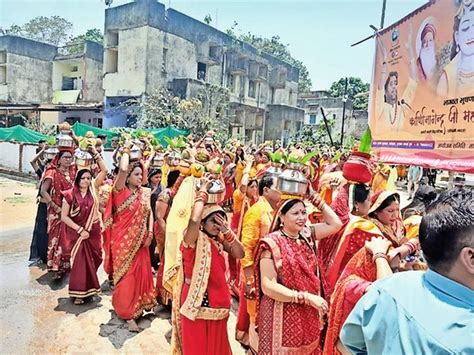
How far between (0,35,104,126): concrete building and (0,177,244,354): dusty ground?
74.5 feet

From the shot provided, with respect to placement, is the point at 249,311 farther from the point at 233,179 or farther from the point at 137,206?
the point at 233,179

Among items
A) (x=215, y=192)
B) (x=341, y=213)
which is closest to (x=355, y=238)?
(x=341, y=213)

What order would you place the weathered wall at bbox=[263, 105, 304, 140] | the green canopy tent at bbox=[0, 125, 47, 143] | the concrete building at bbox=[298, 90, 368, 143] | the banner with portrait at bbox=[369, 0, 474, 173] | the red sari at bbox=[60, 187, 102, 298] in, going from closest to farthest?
the banner with portrait at bbox=[369, 0, 474, 173] → the red sari at bbox=[60, 187, 102, 298] → the green canopy tent at bbox=[0, 125, 47, 143] → the weathered wall at bbox=[263, 105, 304, 140] → the concrete building at bbox=[298, 90, 368, 143]

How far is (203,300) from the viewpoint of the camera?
300 centimetres

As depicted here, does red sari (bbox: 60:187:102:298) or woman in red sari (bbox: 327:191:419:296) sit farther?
red sari (bbox: 60:187:102:298)

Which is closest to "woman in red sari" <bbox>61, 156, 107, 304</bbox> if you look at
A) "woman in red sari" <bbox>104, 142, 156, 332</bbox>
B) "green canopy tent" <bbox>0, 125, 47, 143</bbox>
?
"woman in red sari" <bbox>104, 142, 156, 332</bbox>

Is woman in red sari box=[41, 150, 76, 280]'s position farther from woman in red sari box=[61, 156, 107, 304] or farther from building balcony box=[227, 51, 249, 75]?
building balcony box=[227, 51, 249, 75]

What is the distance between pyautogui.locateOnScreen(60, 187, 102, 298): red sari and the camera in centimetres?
492

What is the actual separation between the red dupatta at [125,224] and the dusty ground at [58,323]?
56 cm

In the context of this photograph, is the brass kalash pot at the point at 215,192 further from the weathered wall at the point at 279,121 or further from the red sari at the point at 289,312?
the weathered wall at the point at 279,121

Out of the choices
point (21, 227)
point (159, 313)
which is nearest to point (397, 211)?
point (159, 313)

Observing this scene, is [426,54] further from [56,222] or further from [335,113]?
[335,113]

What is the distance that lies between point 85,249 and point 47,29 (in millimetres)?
46687

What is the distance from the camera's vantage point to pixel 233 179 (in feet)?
30.7
